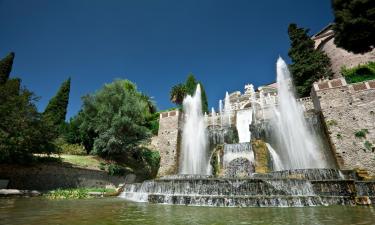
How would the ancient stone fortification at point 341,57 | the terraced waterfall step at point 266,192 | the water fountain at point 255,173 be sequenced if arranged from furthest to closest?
the ancient stone fortification at point 341,57 → the water fountain at point 255,173 → the terraced waterfall step at point 266,192

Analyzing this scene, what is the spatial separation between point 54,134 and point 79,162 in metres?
3.25

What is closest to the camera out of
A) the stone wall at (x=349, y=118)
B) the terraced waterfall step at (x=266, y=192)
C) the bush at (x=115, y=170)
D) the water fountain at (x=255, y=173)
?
the terraced waterfall step at (x=266, y=192)

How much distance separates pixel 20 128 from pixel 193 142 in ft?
44.6

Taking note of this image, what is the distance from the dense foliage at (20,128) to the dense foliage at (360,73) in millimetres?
28869

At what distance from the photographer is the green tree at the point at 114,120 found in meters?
19.6

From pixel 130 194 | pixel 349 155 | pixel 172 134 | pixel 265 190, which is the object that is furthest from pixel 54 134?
pixel 349 155

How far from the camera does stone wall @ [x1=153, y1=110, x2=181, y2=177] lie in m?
20.7

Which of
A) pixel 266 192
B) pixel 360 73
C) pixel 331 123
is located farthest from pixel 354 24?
pixel 266 192

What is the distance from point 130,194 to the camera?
11.0 m

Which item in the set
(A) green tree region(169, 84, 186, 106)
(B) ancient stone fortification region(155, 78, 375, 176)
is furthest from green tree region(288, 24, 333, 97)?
(A) green tree region(169, 84, 186, 106)

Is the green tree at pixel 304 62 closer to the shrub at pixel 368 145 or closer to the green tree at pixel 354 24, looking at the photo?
the green tree at pixel 354 24

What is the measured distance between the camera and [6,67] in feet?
82.8

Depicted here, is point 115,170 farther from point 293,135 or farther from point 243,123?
point 293,135

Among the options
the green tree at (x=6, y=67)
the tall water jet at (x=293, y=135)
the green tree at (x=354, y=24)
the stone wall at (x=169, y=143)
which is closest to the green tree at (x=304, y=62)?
the tall water jet at (x=293, y=135)
